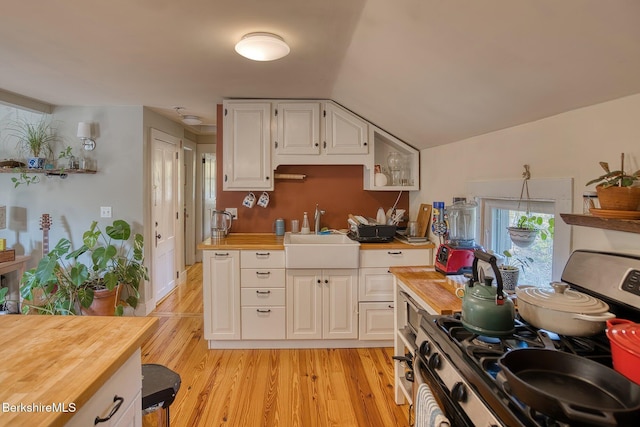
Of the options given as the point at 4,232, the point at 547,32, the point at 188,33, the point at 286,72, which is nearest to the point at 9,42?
the point at 188,33

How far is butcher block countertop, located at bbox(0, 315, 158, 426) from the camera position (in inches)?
31.8

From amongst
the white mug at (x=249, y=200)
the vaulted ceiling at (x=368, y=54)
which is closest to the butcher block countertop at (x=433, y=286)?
the vaulted ceiling at (x=368, y=54)

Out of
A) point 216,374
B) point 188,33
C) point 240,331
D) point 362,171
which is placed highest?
point 188,33

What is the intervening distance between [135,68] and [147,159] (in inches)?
54.1

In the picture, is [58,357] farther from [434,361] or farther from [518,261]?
[518,261]

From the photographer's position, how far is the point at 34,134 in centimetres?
331

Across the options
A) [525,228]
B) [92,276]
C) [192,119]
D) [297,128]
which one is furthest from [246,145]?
[525,228]

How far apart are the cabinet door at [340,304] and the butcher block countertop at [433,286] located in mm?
695

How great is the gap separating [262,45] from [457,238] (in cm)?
174

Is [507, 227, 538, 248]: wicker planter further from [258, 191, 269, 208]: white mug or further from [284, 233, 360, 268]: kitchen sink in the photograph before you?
[258, 191, 269, 208]: white mug

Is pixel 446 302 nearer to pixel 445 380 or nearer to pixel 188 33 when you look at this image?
pixel 445 380

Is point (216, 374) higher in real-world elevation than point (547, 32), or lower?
lower

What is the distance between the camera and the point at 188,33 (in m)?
1.81

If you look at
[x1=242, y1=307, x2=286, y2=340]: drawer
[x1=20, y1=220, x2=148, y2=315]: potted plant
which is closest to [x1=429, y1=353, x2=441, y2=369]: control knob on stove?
[x1=242, y1=307, x2=286, y2=340]: drawer
